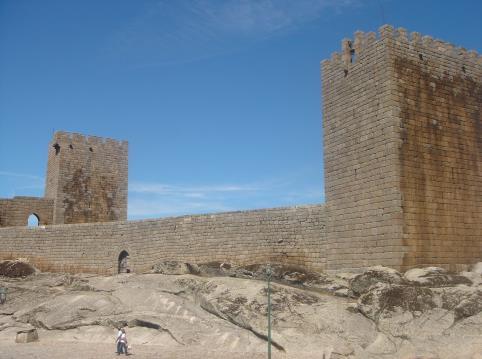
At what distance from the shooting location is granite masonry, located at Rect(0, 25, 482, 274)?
A: 14065mm

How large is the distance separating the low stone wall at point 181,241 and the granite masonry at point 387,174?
0.05 m

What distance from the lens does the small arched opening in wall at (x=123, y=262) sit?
2189 cm

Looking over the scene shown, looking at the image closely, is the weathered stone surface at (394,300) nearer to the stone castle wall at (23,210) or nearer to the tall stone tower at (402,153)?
the tall stone tower at (402,153)

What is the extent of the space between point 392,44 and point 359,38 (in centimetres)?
122

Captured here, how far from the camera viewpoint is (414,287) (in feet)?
40.1

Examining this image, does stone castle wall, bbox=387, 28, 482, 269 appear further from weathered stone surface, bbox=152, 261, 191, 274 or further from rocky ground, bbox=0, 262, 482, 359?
weathered stone surface, bbox=152, 261, 191, 274

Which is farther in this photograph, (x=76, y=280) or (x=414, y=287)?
(x=76, y=280)

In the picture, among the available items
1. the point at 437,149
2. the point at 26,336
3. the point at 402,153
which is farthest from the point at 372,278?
the point at 26,336

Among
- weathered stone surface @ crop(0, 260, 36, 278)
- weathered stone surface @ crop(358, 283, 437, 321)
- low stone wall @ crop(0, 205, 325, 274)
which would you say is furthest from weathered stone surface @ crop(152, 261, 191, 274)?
weathered stone surface @ crop(0, 260, 36, 278)

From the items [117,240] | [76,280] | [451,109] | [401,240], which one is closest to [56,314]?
[76,280]

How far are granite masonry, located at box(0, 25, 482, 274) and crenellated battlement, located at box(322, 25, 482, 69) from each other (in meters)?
0.03

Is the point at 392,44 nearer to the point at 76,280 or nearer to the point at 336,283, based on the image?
the point at 336,283

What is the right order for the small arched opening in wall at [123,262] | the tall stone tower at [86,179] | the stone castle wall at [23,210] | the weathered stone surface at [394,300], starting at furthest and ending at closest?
the tall stone tower at [86,179], the stone castle wall at [23,210], the small arched opening in wall at [123,262], the weathered stone surface at [394,300]

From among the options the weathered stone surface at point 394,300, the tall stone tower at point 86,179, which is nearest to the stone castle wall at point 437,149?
the weathered stone surface at point 394,300
